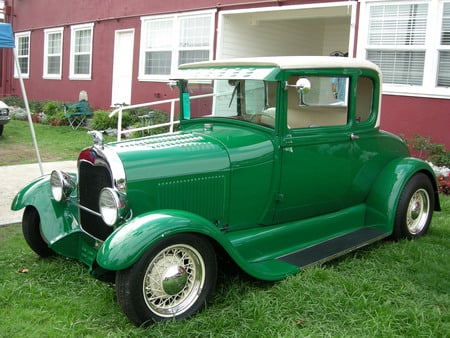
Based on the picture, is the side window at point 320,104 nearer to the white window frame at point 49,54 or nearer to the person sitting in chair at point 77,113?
the person sitting in chair at point 77,113

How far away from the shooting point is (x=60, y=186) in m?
3.88

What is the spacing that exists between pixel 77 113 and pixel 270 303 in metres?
11.4

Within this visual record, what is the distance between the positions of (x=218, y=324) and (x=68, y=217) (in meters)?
1.52

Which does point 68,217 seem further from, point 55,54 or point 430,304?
point 55,54

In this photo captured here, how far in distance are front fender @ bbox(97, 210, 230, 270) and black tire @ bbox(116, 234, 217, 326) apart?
6 centimetres

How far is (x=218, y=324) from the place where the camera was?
3.11 metres

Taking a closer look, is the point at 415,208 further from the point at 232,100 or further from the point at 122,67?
the point at 122,67

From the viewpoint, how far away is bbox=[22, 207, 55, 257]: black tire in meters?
4.19

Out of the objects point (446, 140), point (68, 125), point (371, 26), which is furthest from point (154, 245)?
point (68, 125)

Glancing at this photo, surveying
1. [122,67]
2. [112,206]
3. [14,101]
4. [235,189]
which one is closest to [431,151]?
[235,189]

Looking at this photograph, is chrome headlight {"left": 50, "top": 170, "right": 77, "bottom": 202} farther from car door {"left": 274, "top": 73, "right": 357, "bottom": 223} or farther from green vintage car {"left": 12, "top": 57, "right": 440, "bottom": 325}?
car door {"left": 274, "top": 73, "right": 357, "bottom": 223}

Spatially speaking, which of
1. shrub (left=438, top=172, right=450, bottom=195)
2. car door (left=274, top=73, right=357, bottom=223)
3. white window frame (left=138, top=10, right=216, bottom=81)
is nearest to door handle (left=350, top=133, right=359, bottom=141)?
car door (left=274, top=73, right=357, bottom=223)

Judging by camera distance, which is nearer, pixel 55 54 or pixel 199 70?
pixel 199 70

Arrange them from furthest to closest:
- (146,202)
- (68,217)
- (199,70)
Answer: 1. (199,70)
2. (68,217)
3. (146,202)
